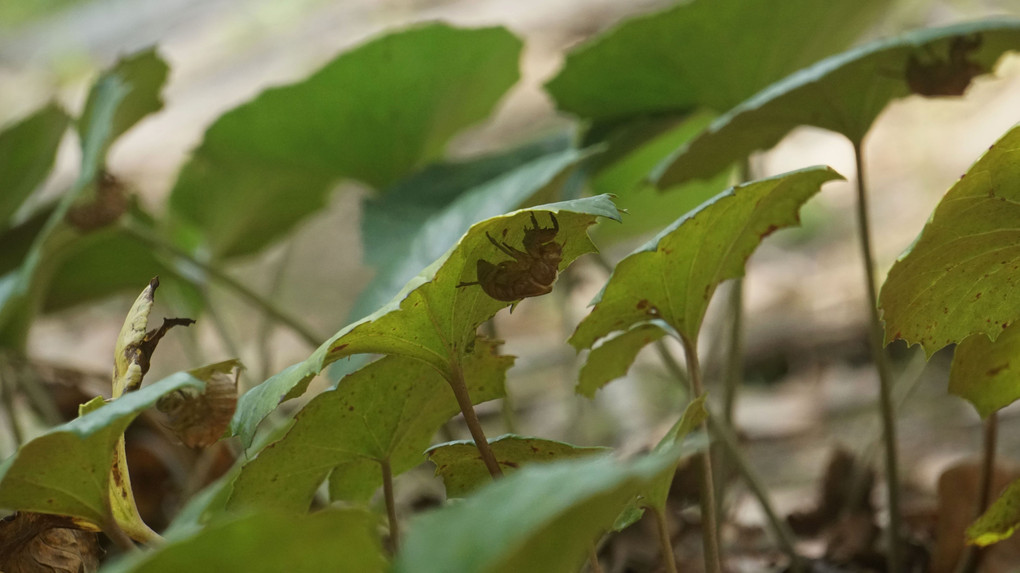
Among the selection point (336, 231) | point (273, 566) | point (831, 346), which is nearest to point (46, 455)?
point (273, 566)

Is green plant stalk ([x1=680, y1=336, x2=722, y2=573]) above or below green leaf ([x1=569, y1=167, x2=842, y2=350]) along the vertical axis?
below

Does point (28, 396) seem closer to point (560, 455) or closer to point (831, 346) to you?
point (560, 455)

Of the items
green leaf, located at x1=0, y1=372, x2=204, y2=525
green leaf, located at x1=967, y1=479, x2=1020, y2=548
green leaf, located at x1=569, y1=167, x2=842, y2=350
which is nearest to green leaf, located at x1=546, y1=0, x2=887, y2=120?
green leaf, located at x1=569, y1=167, x2=842, y2=350

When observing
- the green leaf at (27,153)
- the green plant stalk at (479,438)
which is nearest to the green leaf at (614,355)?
the green plant stalk at (479,438)

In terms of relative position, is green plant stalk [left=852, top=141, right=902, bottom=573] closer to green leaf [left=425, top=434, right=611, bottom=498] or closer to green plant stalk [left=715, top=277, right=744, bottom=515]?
green plant stalk [left=715, top=277, right=744, bottom=515]

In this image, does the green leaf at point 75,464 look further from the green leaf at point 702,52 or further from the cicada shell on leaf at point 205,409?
the green leaf at point 702,52

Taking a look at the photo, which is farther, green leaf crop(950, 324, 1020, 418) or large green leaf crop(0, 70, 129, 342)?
large green leaf crop(0, 70, 129, 342)
